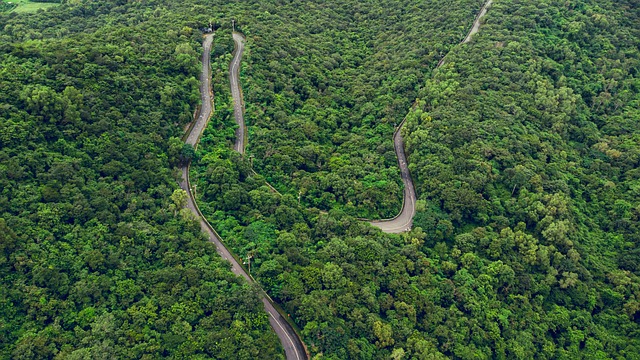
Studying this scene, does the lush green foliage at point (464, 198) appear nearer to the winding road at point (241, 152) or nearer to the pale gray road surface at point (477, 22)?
the winding road at point (241, 152)

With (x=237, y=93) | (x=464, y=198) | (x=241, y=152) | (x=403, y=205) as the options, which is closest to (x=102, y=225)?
(x=241, y=152)

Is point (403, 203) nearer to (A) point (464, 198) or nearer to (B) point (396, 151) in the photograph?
(A) point (464, 198)

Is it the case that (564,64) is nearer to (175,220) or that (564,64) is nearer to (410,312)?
(410,312)

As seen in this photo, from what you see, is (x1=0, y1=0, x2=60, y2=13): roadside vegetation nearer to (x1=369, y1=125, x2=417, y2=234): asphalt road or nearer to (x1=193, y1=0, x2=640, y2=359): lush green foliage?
(x1=193, y1=0, x2=640, y2=359): lush green foliage

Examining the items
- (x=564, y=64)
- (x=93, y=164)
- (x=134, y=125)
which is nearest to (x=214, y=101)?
(x=134, y=125)

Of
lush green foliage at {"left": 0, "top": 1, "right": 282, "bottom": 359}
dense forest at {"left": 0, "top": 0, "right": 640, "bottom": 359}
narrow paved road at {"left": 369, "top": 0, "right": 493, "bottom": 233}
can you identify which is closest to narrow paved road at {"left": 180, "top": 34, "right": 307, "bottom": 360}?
dense forest at {"left": 0, "top": 0, "right": 640, "bottom": 359}

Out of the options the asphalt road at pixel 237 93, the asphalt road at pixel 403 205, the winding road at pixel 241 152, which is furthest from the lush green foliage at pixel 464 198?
the asphalt road at pixel 403 205
